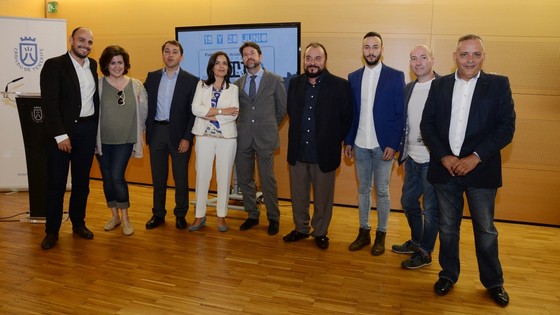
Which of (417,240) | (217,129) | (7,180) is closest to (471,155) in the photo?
(417,240)

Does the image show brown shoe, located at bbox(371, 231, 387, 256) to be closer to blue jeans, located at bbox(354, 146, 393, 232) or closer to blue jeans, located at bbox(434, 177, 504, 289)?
blue jeans, located at bbox(354, 146, 393, 232)

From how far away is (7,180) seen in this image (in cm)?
562

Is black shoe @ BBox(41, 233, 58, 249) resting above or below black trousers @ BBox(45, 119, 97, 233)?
below

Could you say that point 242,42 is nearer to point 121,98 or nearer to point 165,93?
point 165,93

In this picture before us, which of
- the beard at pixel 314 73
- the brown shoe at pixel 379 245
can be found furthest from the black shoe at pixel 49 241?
the brown shoe at pixel 379 245

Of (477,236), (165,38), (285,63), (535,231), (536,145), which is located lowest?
(535,231)

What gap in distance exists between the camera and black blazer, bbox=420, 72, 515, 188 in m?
2.73

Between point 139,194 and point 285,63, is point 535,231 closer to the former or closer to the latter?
point 285,63

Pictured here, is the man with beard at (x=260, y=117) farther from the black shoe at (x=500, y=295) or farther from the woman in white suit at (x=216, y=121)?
the black shoe at (x=500, y=295)

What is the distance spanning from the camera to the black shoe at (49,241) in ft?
12.0

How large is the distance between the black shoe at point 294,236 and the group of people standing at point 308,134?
11 millimetres

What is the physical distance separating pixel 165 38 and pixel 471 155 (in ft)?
14.5

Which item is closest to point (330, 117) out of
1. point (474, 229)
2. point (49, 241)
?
point (474, 229)

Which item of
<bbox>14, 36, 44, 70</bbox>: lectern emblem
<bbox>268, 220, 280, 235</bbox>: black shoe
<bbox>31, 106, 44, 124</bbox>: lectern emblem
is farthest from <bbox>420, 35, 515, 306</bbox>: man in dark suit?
<bbox>14, 36, 44, 70</bbox>: lectern emblem
